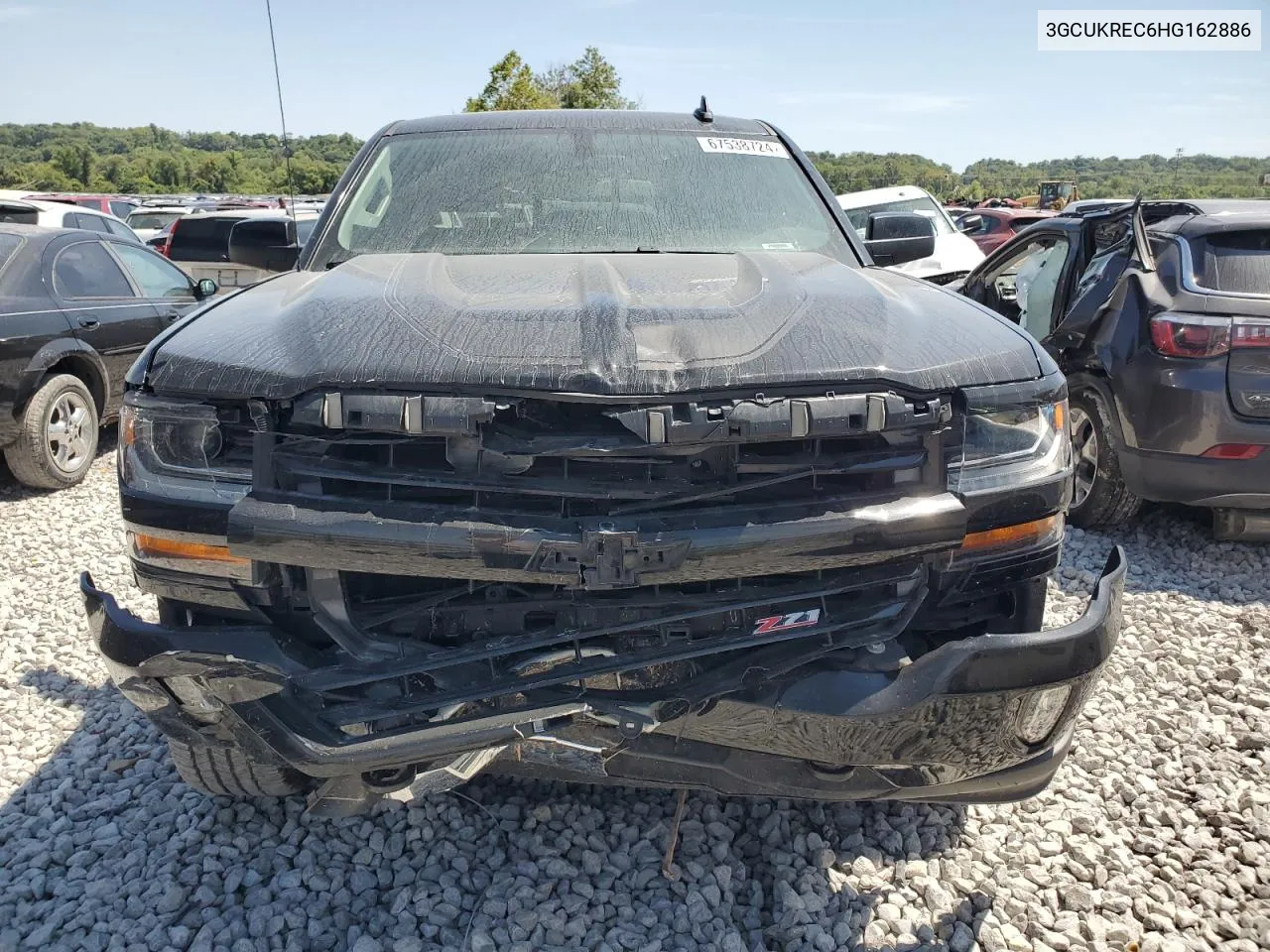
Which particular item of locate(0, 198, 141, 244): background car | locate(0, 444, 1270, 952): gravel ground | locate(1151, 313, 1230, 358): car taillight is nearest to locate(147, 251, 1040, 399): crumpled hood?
locate(0, 444, 1270, 952): gravel ground

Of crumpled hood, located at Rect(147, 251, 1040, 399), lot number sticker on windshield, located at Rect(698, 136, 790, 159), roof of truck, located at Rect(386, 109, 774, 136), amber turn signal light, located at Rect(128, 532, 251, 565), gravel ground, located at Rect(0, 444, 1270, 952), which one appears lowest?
gravel ground, located at Rect(0, 444, 1270, 952)

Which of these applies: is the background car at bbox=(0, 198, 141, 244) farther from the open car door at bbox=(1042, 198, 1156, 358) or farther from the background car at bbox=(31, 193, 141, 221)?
the background car at bbox=(31, 193, 141, 221)

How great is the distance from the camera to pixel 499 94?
2473 centimetres

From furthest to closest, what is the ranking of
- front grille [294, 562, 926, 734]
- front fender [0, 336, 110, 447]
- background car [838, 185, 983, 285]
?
background car [838, 185, 983, 285], front fender [0, 336, 110, 447], front grille [294, 562, 926, 734]

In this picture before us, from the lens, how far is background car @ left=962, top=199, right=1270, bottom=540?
14.3ft

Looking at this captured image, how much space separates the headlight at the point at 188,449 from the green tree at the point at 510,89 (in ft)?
77.0

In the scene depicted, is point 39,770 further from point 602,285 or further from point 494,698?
point 602,285

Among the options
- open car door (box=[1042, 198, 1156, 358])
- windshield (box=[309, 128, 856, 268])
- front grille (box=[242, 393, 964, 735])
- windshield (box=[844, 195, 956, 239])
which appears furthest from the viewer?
windshield (box=[844, 195, 956, 239])

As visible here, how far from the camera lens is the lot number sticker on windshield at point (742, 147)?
3621 mm

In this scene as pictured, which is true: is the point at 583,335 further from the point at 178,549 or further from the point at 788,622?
the point at 178,549

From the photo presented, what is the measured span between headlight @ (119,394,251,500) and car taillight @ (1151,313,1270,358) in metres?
4.18

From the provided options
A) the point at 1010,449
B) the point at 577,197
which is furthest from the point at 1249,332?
the point at 577,197

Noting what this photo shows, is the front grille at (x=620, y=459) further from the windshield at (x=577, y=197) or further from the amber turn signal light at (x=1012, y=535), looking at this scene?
the windshield at (x=577, y=197)

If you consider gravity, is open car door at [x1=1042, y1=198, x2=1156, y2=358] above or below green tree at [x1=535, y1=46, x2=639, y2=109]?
below
